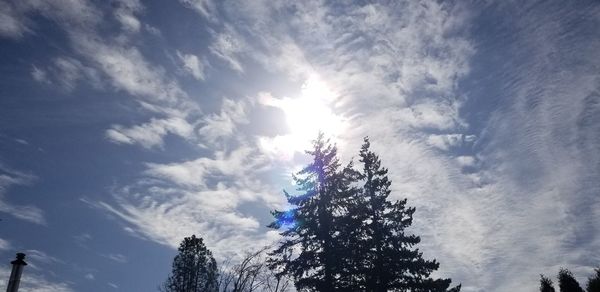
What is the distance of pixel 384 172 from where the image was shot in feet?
86.1

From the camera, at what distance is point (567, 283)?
949 inches

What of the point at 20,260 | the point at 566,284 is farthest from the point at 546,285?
the point at 20,260

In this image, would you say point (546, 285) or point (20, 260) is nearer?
point (20, 260)

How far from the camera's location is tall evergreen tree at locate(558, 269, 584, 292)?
23734 mm

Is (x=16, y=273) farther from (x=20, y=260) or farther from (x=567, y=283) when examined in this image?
(x=567, y=283)

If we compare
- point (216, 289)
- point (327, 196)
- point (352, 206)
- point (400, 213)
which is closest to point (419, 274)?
point (400, 213)

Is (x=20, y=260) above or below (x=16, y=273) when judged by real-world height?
above

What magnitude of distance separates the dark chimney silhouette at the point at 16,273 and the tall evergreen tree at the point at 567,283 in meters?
30.5

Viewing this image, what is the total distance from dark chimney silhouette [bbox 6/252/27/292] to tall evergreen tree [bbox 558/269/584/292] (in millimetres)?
30518

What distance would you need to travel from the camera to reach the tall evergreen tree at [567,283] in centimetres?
2373

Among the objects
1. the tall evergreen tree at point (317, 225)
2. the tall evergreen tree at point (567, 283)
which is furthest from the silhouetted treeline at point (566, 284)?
the tall evergreen tree at point (317, 225)

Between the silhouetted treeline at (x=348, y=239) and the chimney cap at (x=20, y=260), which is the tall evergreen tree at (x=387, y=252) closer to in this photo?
the silhouetted treeline at (x=348, y=239)

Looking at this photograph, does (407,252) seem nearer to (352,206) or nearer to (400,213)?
(400,213)

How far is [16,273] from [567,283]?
30.7 m
